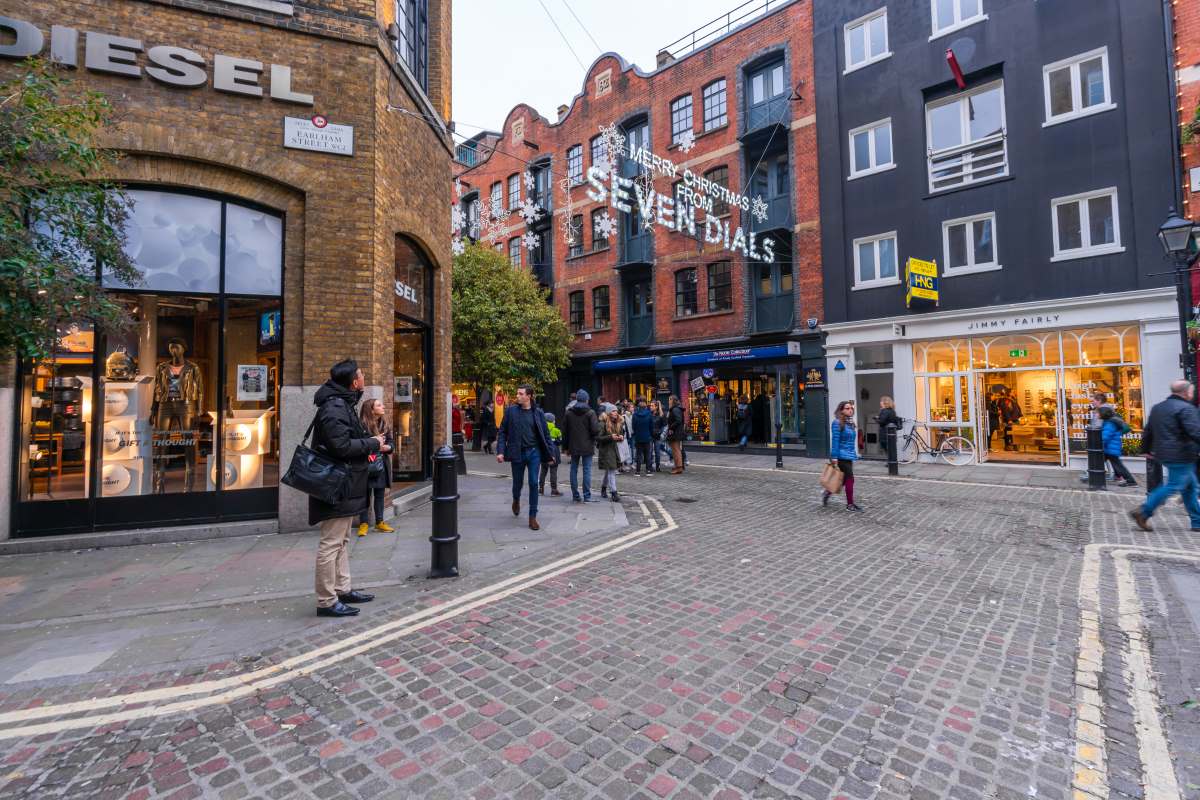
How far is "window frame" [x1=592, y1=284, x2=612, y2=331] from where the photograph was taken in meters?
23.0

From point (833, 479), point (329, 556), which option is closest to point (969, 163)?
point (833, 479)

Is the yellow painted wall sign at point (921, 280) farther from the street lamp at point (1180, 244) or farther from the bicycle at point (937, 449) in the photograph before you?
the street lamp at point (1180, 244)

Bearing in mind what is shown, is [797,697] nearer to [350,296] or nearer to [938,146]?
[350,296]

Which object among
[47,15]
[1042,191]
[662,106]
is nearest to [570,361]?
[662,106]

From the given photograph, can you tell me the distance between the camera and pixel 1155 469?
8.86 metres

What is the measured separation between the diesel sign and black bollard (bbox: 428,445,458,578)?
579 cm

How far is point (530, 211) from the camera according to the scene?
23.3m

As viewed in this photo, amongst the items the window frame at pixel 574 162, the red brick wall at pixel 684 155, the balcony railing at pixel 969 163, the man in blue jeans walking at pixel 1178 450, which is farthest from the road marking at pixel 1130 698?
the window frame at pixel 574 162

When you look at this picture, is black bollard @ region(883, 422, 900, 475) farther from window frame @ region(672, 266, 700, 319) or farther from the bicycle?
window frame @ region(672, 266, 700, 319)

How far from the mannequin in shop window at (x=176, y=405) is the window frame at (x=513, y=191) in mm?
21361

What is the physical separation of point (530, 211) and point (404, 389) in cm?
1528

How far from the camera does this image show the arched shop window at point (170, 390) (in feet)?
22.2

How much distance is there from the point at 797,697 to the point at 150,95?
30.8ft

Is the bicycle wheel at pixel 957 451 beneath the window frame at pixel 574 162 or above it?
beneath
